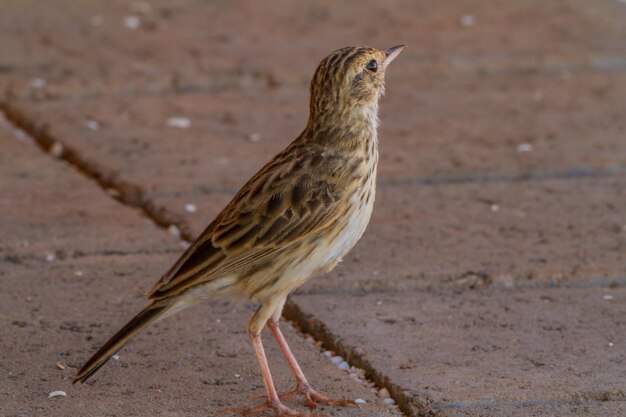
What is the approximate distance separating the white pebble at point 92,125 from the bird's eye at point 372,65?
10.9ft

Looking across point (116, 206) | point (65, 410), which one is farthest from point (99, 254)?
point (65, 410)

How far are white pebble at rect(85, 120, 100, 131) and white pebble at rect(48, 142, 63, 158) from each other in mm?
343

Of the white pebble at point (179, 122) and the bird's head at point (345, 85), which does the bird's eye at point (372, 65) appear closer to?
the bird's head at point (345, 85)

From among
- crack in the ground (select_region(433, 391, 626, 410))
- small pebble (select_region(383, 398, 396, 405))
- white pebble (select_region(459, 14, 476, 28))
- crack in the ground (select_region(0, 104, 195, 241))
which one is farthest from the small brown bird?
white pebble (select_region(459, 14, 476, 28))

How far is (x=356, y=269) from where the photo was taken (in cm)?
627

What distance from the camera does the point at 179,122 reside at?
848 cm

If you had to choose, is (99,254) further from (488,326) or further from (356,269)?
(488,326)

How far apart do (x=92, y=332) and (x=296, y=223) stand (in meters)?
1.15

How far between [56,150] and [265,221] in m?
3.29

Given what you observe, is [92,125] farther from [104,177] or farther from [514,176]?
[514,176]

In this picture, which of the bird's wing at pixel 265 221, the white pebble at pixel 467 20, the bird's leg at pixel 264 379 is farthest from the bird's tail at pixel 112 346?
the white pebble at pixel 467 20

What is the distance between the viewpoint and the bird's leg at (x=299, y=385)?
16.1 feet

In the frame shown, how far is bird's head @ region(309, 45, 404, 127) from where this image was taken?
17.2ft

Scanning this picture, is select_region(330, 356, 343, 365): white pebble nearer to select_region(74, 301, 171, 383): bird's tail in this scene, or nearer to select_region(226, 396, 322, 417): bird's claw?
select_region(226, 396, 322, 417): bird's claw
